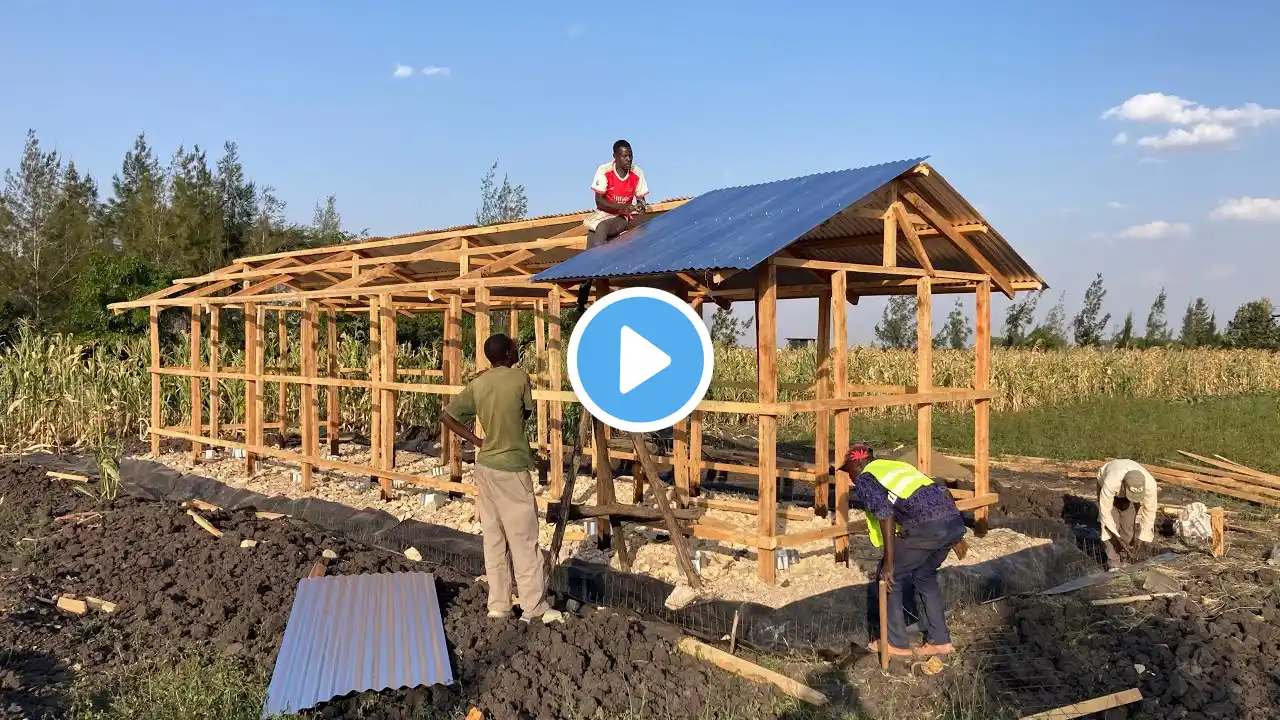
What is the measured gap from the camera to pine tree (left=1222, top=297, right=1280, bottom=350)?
4518 cm

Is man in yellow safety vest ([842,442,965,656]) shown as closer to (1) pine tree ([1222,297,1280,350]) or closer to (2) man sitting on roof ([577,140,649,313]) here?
(2) man sitting on roof ([577,140,649,313])

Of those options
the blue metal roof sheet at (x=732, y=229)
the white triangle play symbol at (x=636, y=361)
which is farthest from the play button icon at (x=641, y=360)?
the blue metal roof sheet at (x=732, y=229)

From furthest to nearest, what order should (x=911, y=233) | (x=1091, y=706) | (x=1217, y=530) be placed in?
(x=1217, y=530) → (x=911, y=233) → (x=1091, y=706)

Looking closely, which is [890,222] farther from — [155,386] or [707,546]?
[155,386]

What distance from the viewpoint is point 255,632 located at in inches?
239

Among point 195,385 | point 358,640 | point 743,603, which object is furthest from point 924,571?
point 195,385

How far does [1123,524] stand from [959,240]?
3253 mm

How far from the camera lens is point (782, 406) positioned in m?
6.42

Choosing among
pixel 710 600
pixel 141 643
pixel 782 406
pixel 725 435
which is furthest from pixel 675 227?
pixel 725 435

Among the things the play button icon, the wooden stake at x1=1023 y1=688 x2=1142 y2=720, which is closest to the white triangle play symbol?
the play button icon

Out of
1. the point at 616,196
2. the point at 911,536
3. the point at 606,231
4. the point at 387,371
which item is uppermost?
the point at 616,196

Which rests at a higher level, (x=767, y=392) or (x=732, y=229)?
(x=732, y=229)

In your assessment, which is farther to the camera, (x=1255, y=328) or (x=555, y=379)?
(x=1255, y=328)

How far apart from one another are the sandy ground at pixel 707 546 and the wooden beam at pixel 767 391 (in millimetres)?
324
